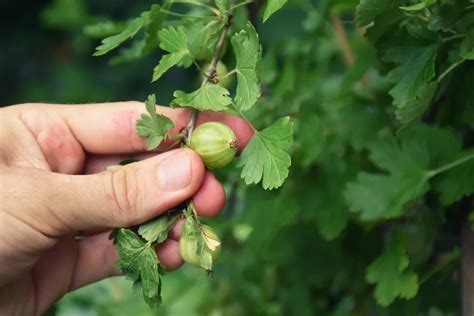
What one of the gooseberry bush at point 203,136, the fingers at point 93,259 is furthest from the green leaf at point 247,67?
Result: the fingers at point 93,259

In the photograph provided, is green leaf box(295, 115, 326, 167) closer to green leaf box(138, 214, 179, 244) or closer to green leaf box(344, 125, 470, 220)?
green leaf box(344, 125, 470, 220)

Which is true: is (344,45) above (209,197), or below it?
below

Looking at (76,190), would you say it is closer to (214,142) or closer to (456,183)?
(214,142)

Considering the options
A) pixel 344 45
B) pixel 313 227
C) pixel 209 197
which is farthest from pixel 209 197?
pixel 344 45

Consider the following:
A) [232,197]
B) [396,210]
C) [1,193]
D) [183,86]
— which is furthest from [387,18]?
[183,86]

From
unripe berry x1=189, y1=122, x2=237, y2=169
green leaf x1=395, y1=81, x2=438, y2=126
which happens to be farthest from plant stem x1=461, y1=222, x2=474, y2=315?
unripe berry x1=189, y1=122, x2=237, y2=169

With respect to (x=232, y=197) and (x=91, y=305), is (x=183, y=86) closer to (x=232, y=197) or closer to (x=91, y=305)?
(x=91, y=305)

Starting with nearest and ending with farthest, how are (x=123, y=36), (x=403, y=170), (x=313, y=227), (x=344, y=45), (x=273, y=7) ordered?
(x=273, y=7) → (x=123, y=36) → (x=403, y=170) → (x=313, y=227) → (x=344, y=45)

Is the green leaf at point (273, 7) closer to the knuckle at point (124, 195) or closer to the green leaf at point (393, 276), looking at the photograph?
the knuckle at point (124, 195)
